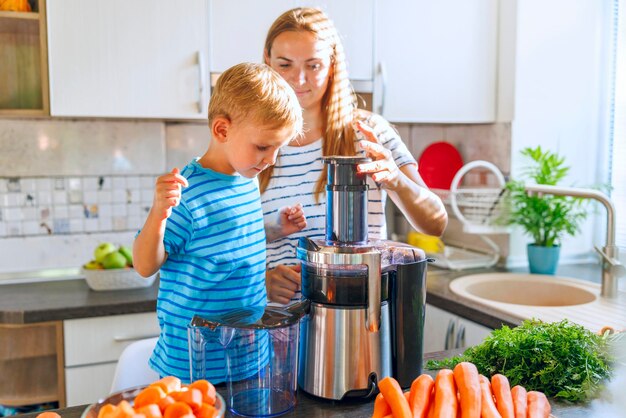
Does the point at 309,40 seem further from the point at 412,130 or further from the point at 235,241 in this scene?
the point at 412,130

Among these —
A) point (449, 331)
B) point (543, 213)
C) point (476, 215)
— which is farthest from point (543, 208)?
point (449, 331)

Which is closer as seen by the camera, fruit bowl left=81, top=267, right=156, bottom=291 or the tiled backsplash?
fruit bowl left=81, top=267, right=156, bottom=291

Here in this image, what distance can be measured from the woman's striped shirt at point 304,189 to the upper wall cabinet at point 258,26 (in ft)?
2.73

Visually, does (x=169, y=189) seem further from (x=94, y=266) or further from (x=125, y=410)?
Answer: (x=94, y=266)

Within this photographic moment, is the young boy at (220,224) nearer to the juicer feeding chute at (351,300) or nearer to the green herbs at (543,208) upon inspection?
the juicer feeding chute at (351,300)

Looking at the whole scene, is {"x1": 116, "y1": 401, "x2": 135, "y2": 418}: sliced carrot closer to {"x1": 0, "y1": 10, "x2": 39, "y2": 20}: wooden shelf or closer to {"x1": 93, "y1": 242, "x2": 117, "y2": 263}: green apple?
{"x1": 93, "y1": 242, "x2": 117, "y2": 263}: green apple

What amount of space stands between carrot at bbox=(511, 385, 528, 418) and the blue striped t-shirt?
0.46 m

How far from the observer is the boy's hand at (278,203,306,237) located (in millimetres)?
1249

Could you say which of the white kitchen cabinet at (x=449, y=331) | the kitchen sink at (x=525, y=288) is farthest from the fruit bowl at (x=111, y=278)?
the kitchen sink at (x=525, y=288)

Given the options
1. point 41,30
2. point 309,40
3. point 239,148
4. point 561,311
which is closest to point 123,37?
point 41,30

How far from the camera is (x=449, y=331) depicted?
6.46 ft

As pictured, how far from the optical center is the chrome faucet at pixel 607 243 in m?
1.82

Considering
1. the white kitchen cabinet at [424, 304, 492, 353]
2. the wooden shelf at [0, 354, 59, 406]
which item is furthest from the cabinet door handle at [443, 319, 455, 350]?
the wooden shelf at [0, 354, 59, 406]

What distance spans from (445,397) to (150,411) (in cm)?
37
